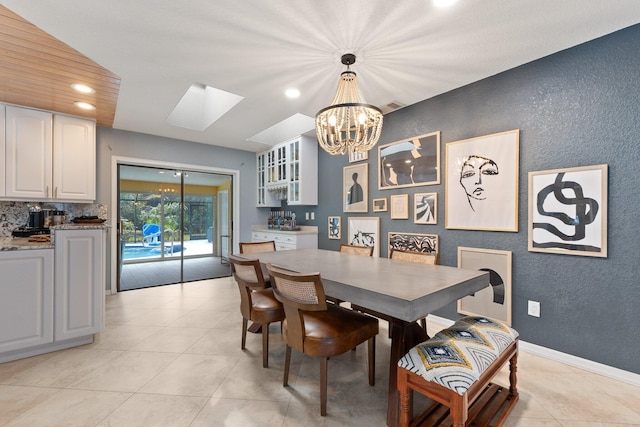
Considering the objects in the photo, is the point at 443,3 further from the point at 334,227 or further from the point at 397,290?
the point at 334,227

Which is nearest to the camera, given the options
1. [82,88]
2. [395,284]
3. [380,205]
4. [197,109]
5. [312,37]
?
[395,284]

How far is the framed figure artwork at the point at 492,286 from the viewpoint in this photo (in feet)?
8.26

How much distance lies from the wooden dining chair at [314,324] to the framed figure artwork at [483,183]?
1.67 m

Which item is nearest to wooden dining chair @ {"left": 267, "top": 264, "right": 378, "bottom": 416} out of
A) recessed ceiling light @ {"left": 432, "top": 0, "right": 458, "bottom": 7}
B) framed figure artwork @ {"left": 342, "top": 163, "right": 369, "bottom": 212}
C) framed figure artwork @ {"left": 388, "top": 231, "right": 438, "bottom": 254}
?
framed figure artwork @ {"left": 388, "top": 231, "right": 438, "bottom": 254}

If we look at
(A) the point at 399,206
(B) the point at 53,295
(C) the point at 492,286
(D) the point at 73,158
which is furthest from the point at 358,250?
(D) the point at 73,158

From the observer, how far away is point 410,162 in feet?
10.9

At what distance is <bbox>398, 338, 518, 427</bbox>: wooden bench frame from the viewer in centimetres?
126

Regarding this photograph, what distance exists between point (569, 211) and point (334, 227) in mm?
2893

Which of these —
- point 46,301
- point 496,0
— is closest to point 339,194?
point 496,0

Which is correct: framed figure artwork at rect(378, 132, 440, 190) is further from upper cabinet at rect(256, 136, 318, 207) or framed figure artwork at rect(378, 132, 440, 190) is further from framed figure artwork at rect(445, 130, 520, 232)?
upper cabinet at rect(256, 136, 318, 207)

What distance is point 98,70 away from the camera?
7.98 feet

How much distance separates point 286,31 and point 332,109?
638 mm

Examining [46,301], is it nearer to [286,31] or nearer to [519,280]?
[286,31]

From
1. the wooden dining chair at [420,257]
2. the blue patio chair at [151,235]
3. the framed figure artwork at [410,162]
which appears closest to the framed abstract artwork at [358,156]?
the framed figure artwork at [410,162]
